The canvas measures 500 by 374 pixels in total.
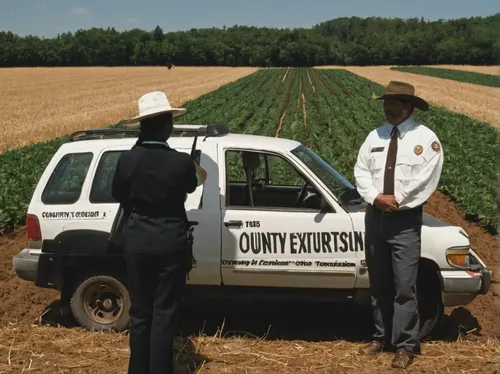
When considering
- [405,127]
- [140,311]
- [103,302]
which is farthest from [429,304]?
[103,302]

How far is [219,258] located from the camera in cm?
536

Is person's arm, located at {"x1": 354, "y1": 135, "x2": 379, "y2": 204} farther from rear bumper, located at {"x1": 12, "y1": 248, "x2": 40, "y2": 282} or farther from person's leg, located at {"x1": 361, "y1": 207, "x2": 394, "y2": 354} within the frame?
rear bumper, located at {"x1": 12, "y1": 248, "x2": 40, "y2": 282}

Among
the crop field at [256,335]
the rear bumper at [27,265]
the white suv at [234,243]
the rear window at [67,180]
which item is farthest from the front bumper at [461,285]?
the rear bumper at [27,265]

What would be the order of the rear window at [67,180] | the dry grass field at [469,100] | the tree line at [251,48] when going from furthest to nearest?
the tree line at [251,48] < the dry grass field at [469,100] < the rear window at [67,180]

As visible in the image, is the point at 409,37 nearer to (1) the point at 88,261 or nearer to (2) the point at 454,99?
(2) the point at 454,99

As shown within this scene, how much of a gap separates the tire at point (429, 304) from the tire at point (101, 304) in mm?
2486

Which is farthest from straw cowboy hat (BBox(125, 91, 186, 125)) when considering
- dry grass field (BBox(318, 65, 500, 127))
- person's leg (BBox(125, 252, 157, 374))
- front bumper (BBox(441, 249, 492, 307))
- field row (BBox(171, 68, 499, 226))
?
dry grass field (BBox(318, 65, 500, 127))

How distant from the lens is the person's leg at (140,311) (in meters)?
4.20

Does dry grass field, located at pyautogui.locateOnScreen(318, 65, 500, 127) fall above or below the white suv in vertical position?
below

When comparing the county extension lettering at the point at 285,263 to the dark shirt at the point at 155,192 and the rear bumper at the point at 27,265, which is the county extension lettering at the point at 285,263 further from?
the rear bumper at the point at 27,265

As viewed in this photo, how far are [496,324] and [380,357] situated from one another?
179 cm

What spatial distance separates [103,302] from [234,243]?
4.23 feet

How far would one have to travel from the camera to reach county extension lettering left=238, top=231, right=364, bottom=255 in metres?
5.31

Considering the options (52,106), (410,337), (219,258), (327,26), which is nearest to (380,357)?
(410,337)
